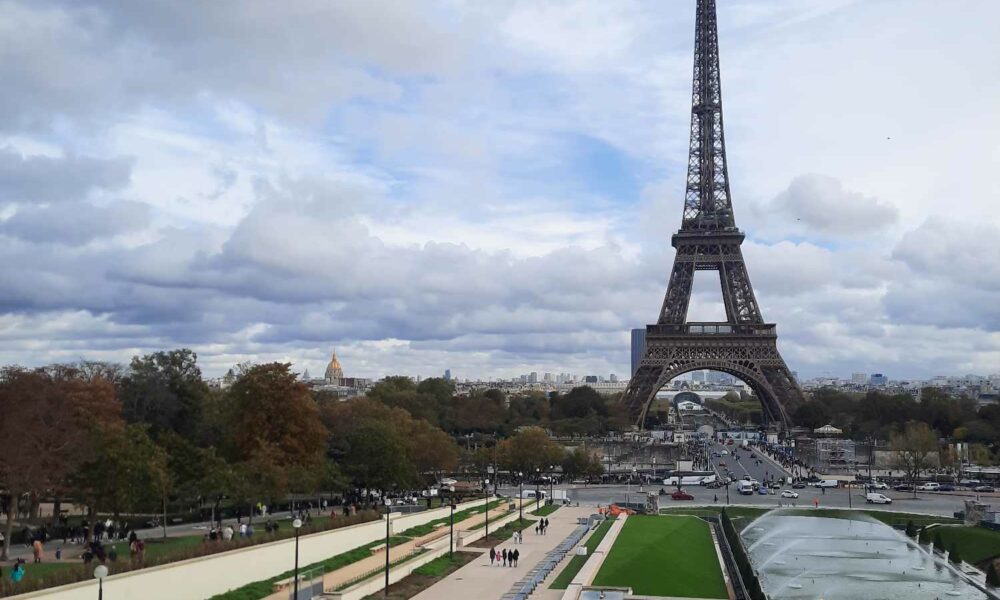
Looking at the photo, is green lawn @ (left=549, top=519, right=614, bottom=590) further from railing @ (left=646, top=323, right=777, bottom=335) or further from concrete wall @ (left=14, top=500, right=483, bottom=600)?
railing @ (left=646, top=323, right=777, bottom=335)

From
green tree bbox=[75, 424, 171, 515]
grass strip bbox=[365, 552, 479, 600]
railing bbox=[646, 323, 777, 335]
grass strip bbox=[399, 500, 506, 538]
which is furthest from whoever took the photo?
railing bbox=[646, 323, 777, 335]

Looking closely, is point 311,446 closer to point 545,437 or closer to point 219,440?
point 219,440

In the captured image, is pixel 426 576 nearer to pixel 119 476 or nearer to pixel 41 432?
pixel 119 476

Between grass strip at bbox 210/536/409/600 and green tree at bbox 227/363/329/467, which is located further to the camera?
green tree at bbox 227/363/329/467

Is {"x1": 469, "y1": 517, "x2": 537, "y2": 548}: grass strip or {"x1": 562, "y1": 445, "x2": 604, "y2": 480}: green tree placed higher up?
{"x1": 562, "y1": 445, "x2": 604, "y2": 480}: green tree

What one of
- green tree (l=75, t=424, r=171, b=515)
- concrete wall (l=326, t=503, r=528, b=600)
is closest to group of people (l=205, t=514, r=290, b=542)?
green tree (l=75, t=424, r=171, b=515)

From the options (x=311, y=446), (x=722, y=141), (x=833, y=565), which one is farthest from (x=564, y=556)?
(x=722, y=141)

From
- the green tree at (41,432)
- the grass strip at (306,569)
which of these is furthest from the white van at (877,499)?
the green tree at (41,432)
